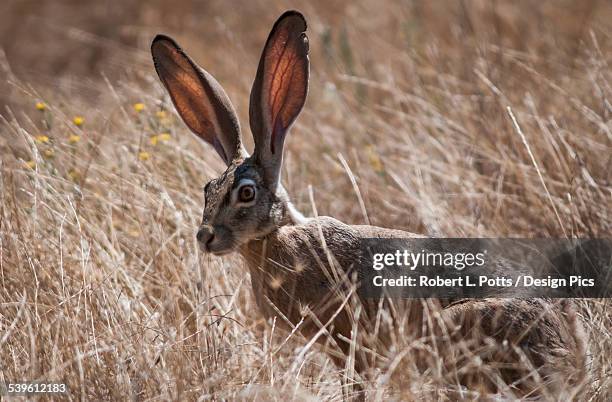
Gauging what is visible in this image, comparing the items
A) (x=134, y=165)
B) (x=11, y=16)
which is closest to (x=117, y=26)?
(x=11, y=16)

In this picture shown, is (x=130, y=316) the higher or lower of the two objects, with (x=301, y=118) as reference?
lower

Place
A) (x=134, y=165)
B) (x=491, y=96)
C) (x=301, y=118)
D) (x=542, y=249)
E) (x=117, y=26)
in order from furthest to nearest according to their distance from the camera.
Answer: (x=117, y=26)
(x=301, y=118)
(x=491, y=96)
(x=134, y=165)
(x=542, y=249)

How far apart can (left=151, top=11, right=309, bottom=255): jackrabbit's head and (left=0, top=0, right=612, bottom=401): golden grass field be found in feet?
0.80

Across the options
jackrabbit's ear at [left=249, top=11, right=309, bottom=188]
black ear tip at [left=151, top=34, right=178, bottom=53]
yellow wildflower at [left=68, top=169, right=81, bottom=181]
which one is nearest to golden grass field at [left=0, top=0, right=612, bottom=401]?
yellow wildflower at [left=68, top=169, right=81, bottom=181]

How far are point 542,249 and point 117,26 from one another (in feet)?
21.3

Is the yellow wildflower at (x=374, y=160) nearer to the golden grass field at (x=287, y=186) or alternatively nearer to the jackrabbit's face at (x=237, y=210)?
the golden grass field at (x=287, y=186)

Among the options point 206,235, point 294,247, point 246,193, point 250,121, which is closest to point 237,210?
point 246,193

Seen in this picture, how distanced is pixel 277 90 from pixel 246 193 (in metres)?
0.53

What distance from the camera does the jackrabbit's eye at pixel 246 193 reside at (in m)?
4.02

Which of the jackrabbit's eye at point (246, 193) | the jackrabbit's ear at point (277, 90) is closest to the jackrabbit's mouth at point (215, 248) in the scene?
the jackrabbit's eye at point (246, 193)

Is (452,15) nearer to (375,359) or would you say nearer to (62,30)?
(62,30)

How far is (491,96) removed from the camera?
5992 millimetres

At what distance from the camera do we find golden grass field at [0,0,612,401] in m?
3.68

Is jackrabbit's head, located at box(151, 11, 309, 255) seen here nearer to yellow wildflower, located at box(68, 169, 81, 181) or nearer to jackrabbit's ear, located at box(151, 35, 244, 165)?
jackrabbit's ear, located at box(151, 35, 244, 165)
